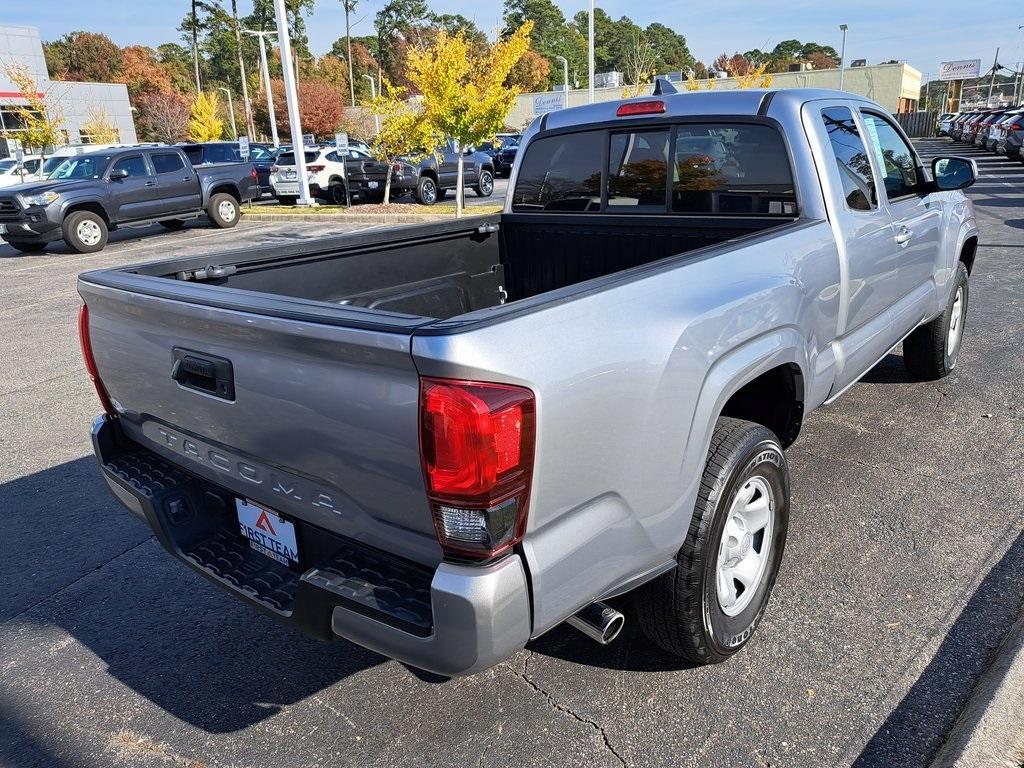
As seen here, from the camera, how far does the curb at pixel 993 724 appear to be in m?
2.17

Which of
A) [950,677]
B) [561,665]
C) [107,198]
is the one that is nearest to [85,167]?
[107,198]

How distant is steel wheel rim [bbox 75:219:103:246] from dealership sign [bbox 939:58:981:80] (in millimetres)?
103861

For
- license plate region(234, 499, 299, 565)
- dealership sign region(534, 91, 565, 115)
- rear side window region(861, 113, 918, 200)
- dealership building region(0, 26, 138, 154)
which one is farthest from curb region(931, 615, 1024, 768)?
dealership sign region(534, 91, 565, 115)

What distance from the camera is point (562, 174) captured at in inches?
172

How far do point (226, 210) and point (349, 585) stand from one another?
17.8 metres

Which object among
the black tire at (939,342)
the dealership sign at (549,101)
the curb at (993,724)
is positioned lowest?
the curb at (993,724)

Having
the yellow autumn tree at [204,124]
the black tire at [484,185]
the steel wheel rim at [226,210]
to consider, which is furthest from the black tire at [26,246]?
the yellow autumn tree at [204,124]

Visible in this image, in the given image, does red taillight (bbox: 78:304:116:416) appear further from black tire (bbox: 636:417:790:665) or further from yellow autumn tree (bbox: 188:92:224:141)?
yellow autumn tree (bbox: 188:92:224:141)

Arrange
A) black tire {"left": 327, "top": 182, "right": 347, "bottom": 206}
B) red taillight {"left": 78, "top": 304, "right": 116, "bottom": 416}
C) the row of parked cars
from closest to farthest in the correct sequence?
red taillight {"left": 78, "top": 304, "right": 116, "bottom": 416} → black tire {"left": 327, "top": 182, "right": 347, "bottom": 206} → the row of parked cars

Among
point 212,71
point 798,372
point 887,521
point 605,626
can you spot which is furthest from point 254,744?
point 212,71

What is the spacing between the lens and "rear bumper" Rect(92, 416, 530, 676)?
185cm

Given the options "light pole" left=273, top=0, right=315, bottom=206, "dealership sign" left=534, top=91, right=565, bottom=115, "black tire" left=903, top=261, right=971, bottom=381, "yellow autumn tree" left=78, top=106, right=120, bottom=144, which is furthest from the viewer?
"dealership sign" left=534, top=91, right=565, bottom=115

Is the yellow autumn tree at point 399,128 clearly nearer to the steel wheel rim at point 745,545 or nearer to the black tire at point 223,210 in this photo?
the black tire at point 223,210

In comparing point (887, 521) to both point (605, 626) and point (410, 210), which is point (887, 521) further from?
point (410, 210)
